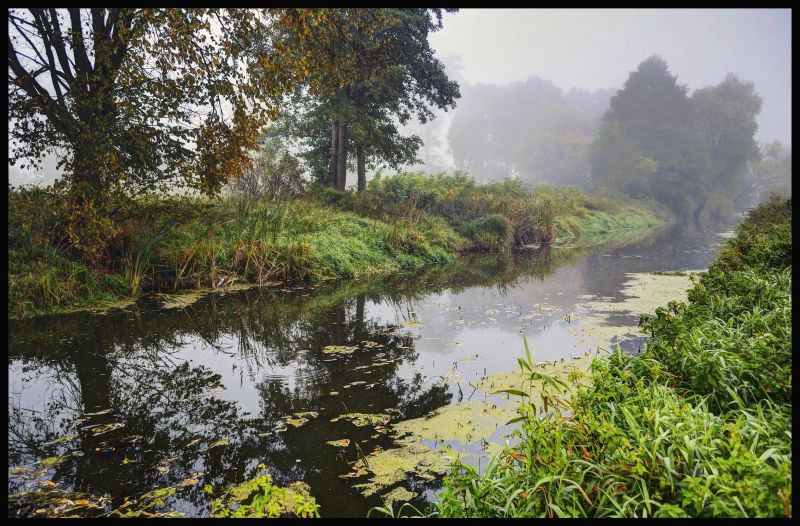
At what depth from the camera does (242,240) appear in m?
9.16

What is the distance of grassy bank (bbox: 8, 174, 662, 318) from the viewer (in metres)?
6.96

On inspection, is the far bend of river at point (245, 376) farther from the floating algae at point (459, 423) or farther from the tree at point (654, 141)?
the tree at point (654, 141)

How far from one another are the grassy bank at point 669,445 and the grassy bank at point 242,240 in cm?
705

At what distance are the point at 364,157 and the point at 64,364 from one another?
12.8m

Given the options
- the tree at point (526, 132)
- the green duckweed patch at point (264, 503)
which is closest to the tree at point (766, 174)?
the tree at point (526, 132)

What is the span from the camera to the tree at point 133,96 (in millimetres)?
6465

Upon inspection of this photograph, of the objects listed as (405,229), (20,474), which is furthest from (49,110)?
(405,229)

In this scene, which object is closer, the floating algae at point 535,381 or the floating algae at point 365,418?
the floating algae at point 365,418

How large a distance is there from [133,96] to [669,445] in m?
7.89

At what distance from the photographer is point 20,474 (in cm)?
279

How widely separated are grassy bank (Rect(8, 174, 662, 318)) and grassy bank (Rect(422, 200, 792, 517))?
7.05m

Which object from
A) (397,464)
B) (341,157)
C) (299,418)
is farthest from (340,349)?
(341,157)
